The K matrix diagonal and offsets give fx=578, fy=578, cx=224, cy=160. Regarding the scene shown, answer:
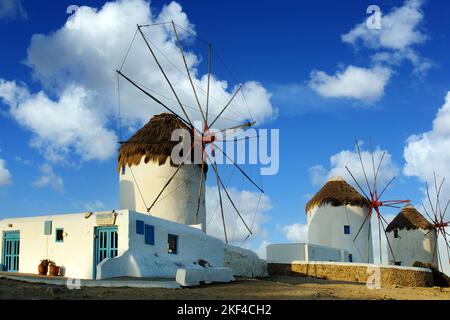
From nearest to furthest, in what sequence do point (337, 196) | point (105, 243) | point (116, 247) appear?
point (116, 247)
point (105, 243)
point (337, 196)

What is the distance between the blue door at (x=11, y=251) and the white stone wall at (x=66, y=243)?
0.92ft

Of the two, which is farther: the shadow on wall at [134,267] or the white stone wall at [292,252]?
the white stone wall at [292,252]

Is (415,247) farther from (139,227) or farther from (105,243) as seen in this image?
(105,243)

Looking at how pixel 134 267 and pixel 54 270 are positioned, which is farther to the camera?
pixel 54 270

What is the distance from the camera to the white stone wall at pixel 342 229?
135ft

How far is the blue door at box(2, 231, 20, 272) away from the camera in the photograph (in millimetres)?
22673

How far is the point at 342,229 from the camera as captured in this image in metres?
41.0

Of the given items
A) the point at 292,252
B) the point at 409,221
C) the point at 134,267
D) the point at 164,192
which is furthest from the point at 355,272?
the point at 409,221

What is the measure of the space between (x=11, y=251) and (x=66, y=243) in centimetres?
295

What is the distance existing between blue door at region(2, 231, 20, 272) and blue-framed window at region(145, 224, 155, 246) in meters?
5.36

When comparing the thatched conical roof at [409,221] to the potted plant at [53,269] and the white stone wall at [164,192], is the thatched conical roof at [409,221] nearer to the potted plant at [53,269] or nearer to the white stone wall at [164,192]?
the white stone wall at [164,192]

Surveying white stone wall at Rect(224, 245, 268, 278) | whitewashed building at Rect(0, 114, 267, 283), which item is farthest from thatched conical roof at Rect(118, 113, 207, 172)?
white stone wall at Rect(224, 245, 268, 278)

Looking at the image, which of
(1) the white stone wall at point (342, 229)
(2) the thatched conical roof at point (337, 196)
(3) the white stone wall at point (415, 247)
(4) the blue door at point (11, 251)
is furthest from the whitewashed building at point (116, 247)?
(3) the white stone wall at point (415, 247)
